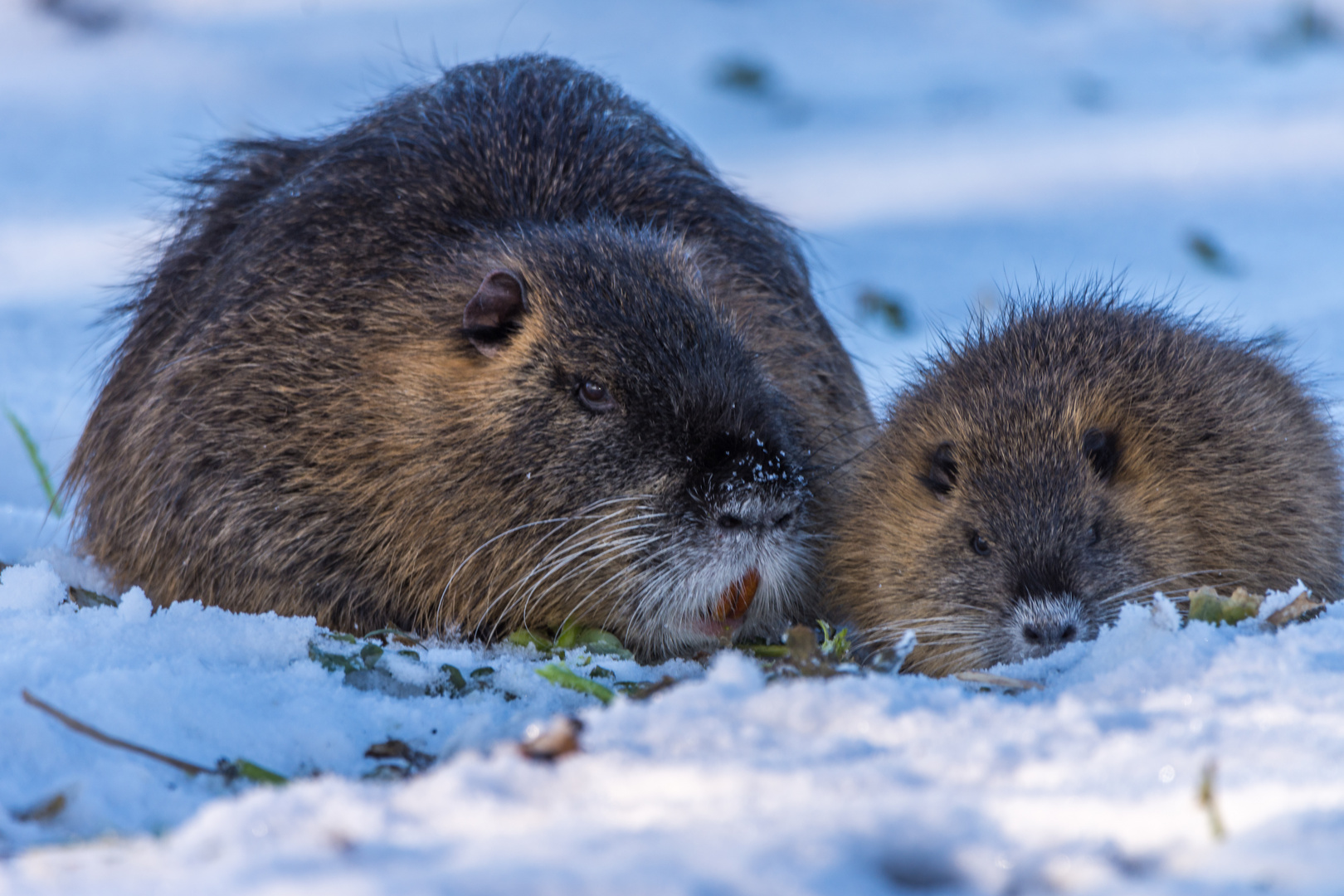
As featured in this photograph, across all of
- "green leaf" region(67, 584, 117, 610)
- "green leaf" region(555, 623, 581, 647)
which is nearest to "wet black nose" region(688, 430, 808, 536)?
"green leaf" region(555, 623, 581, 647)

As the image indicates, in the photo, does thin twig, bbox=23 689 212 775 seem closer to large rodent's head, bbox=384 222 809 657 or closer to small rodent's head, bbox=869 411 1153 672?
large rodent's head, bbox=384 222 809 657

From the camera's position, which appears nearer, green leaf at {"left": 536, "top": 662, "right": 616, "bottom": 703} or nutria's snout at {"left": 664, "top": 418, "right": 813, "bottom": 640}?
green leaf at {"left": 536, "top": 662, "right": 616, "bottom": 703}

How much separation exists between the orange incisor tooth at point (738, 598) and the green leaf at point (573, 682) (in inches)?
20.2

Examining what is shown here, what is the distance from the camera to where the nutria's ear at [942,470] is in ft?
9.78

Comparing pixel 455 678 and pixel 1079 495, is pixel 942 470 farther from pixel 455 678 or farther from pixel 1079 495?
pixel 455 678

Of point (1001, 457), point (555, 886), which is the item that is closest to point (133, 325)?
point (1001, 457)

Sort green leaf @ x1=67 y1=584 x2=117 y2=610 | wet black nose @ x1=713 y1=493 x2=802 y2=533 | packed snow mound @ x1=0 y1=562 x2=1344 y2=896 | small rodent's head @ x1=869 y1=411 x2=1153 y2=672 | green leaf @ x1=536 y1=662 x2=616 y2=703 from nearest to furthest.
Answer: packed snow mound @ x1=0 y1=562 x2=1344 y2=896 → green leaf @ x1=536 y1=662 x2=616 y2=703 → small rodent's head @ x1=869 y1=411 x2=1153 y2=672 → wet black nose @ x1=713 y1=493 x2=802 y2=533 → green leaf @ x1=67 y1=584 x2=117 y2=610

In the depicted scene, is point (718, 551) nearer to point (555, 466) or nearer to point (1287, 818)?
point (555, 466)

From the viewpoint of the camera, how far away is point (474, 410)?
313cm

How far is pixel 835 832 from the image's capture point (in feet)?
4.67

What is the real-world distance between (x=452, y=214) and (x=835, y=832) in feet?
8.17

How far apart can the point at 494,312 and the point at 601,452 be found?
48 centimetres

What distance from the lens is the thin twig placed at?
1.82 metres

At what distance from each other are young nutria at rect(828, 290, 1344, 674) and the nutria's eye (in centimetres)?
66
